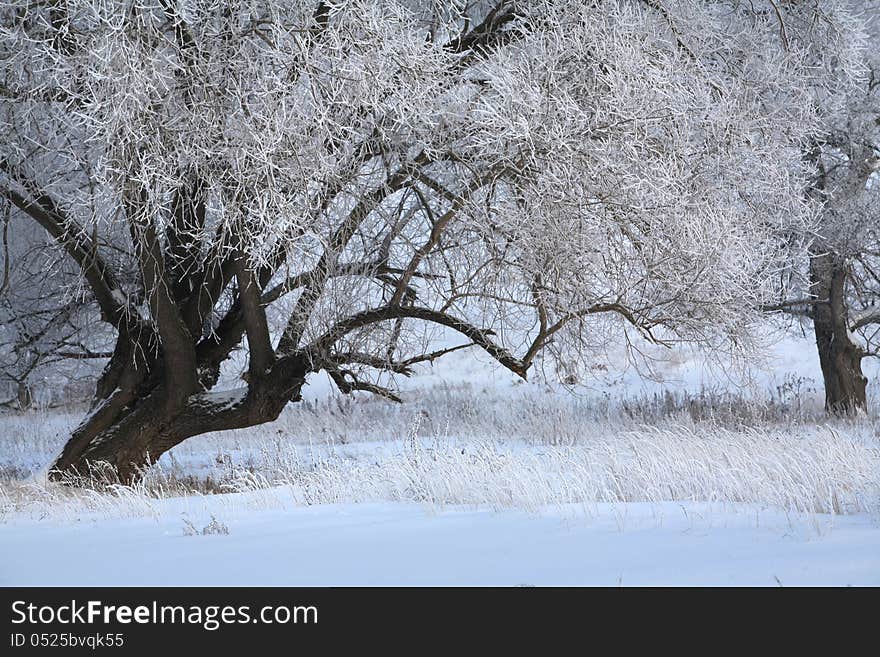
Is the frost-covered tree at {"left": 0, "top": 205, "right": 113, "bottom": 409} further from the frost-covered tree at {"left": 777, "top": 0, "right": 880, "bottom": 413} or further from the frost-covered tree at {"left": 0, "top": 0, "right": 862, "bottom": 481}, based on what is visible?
the frost-covered tree at {"left": 777, "top": 0, "right": 880, "bottom": 413}

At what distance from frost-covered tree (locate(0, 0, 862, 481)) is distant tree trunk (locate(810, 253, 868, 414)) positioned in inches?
168

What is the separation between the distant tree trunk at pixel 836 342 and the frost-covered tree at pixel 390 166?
4.27 meters

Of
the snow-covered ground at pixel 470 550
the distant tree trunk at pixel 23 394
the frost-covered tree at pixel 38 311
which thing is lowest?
the snow-covered ground at pixel 470 550

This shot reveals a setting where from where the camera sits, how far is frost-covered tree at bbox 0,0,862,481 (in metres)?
6.03

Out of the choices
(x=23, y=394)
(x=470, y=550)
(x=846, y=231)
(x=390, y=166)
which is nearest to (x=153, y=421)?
(x=390, y=166)

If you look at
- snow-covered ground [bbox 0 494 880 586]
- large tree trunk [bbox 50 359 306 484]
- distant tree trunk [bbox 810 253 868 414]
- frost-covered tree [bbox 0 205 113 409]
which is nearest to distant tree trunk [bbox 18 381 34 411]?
frost-covered tree [bbox 0 205 113 409]

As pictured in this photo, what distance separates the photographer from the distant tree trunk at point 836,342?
12516 mm

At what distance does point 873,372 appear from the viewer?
69.3ft

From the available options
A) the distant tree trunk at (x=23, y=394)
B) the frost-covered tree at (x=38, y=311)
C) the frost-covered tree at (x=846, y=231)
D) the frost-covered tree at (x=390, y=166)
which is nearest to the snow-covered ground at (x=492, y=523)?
the frost-covered tree at (x=390, y=166)

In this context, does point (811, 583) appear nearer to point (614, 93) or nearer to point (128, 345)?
point (614, 93)

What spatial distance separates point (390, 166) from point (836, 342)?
821 cm

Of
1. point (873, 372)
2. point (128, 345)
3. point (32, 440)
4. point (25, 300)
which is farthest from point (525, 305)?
point (873, 372)

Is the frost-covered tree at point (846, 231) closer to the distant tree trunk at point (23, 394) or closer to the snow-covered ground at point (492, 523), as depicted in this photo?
the snow-covered ground at point (492, 523)
